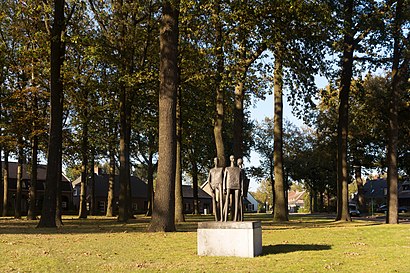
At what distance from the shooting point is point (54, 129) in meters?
23.0

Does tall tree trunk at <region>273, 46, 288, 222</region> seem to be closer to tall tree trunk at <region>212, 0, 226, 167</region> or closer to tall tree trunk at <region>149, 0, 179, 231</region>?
tall tree trunk at <region>212, 0, 226, 167</region>

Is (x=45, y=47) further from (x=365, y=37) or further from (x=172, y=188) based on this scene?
(x=365, y=37)

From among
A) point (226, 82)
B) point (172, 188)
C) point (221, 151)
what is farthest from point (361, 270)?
point (221, 151)

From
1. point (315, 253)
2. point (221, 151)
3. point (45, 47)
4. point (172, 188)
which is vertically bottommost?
point (315, 253)

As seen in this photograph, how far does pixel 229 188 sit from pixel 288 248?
262cm

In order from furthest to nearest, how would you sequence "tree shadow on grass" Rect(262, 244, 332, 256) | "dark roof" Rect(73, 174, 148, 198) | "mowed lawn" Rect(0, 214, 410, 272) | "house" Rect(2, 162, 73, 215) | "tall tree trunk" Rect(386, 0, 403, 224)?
"dark roof" Rect(73, 174, 148, 198) < "house" Rect(2, 162, 73, 215) < "tall tree trunk" Rect(386, 0, 403, 224) < "tree shadow on grass" Rect(262, 244, 332, 256) < "mowed lawn" Rect(0, 214, 410, 272)

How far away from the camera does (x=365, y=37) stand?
98.4ft

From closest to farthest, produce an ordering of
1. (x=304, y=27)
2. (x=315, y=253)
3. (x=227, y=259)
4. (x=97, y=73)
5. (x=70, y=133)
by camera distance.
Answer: (x=227, y=259) < (x=315, y=253) < (x=304, y=27) < (x=97, y=73) < (x=70, y=133)

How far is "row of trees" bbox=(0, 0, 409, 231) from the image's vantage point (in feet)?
68.4

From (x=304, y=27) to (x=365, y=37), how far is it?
10127mm

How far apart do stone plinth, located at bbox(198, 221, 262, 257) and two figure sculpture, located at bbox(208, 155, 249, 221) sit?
76cm

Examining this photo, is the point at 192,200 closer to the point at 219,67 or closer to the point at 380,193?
the point at 380,193

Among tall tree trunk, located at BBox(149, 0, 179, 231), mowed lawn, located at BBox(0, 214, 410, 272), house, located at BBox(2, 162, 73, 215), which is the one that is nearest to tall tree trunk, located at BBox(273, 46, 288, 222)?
tall tree trunk, located at BBox(149, 0, 179, 231)

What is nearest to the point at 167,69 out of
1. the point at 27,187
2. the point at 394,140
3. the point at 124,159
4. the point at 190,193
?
the point at 124,159
